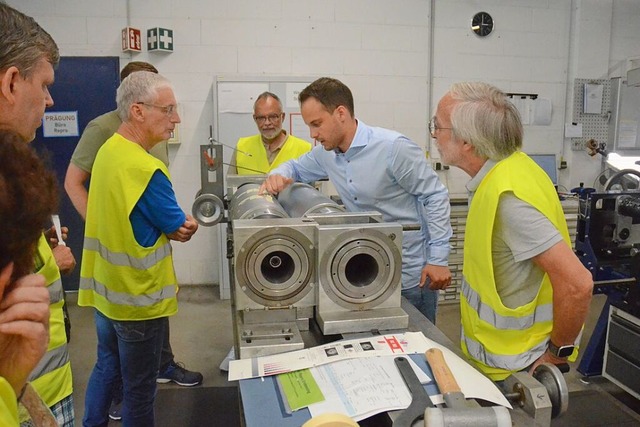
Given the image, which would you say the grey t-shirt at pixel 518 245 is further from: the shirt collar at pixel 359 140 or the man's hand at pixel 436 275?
the shirt collar at pixel 359 140

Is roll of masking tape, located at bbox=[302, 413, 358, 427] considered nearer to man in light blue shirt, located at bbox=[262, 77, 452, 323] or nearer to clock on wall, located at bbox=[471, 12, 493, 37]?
man in light blue shirt, located at bbox=[262, 77, 452, 323]

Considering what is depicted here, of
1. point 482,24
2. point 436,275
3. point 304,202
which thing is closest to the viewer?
point 304,202

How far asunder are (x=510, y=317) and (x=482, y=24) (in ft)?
11.6

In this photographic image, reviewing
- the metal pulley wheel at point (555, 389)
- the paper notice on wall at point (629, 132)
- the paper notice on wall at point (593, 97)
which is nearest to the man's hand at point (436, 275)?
the metal pulley wheel at point (555, 389)

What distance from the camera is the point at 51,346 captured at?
1.12 m

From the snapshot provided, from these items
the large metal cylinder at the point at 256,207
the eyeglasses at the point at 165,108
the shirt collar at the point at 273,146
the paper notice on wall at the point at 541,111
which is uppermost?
the paper notice on wall at the point at 541,111

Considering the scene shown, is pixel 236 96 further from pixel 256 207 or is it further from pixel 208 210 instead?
pixel 256 207

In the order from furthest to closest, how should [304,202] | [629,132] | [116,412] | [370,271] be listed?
[629,132] → [116,412] → [304,202] → [370,271]

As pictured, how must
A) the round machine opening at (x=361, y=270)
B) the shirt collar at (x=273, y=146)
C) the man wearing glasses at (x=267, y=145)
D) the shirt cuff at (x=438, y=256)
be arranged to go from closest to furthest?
the round machine opening at (x=361, y=270) → the shirt cuff at (x=438, y=256) → the man wearing glasses at (x=267, y=145) → the shirt collar at (x=273, y=146)

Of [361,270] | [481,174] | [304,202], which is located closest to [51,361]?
[361,270]

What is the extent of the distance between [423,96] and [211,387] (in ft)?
9.14

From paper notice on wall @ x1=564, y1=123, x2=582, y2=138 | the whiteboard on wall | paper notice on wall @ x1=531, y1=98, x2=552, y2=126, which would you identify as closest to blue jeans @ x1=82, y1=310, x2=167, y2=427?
the whiteboard on wall

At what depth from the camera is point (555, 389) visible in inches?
40.9

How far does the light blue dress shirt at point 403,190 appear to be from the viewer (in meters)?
1.93
